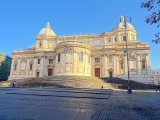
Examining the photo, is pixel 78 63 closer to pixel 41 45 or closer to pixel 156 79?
pixel 41 45

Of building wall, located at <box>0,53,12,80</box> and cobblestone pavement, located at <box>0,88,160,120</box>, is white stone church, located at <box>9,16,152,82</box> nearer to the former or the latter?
building wall, located at <box>0,53,12,80</box>

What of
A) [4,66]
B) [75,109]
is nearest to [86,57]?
[75,109]

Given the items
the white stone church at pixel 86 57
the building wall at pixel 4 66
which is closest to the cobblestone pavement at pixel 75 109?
the white stone church at pixel 86 57

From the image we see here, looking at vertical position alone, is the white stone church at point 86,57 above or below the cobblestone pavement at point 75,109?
above

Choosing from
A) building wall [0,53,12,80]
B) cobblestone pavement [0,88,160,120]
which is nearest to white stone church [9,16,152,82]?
building wall [0,53,12,80]

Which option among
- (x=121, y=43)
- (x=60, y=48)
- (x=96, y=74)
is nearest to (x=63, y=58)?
(x=60, y=48)

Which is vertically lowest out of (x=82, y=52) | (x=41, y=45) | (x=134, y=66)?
(x=134, y=66)

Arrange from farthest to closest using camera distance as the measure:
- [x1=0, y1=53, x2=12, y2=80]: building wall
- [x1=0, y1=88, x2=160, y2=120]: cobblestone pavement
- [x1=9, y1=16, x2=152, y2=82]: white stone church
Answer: [x1=0, y1=53, x2=12, y2=80]: building wall
[x1=9, y1=16, x2=152, y2=82]: white stone church
[x1=0, y1=88, x2=160, y2=120]: cobblestone pavement

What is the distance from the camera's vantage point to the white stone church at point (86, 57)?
125 ft

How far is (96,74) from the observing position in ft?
141

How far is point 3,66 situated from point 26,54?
1861 cm

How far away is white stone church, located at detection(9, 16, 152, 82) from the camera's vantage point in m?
38.0

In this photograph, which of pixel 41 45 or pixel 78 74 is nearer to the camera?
pixel 78 74

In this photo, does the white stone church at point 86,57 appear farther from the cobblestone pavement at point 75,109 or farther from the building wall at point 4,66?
the cobblestone pavement at point 75,109
